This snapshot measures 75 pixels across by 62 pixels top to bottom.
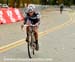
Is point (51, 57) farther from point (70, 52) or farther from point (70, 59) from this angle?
point (70, 52)

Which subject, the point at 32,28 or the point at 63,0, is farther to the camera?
the point at 63,0

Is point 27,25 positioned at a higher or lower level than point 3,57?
higher

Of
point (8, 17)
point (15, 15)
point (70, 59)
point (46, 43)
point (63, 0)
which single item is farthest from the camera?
point (63, 0)

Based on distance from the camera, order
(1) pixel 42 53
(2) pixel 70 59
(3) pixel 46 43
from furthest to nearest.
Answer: (3) pixel 46 43 < (1) pixel 42 53 < (2) pixel 70 59

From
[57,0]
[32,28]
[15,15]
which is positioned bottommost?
[57,0]

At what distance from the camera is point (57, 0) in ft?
444

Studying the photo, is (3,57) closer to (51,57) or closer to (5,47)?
(51,57)

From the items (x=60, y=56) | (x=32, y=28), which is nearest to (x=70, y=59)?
(x=60, y=56)

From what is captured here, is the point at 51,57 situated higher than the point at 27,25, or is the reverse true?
the point at 27,25

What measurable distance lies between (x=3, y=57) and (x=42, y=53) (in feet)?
5.83

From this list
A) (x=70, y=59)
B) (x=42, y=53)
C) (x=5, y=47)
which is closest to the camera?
(x=70, y=59)

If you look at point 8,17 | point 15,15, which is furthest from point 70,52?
point 15,15

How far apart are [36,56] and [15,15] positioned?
2049cm

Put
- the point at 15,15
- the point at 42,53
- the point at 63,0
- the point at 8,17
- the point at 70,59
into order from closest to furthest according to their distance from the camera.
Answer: the point at 70,59 < the point at 42,53 < the point at 8,17 < the point at 15,15 < the point at 63,0
